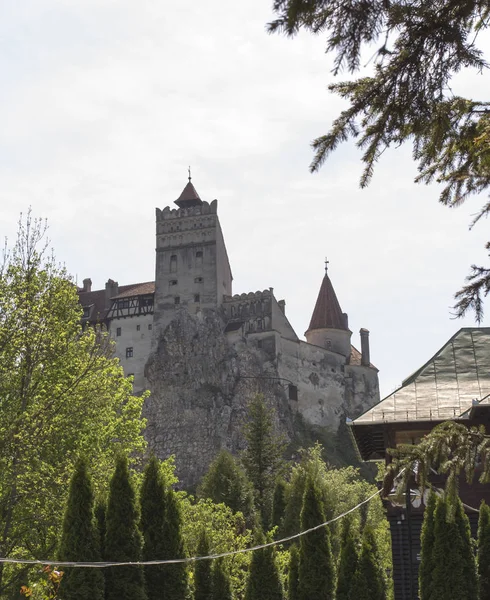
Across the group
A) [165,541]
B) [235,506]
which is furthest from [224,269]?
[165,541]

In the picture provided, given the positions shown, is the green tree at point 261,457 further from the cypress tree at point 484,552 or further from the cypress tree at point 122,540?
the cypress tree at point 122,540

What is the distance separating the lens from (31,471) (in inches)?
918

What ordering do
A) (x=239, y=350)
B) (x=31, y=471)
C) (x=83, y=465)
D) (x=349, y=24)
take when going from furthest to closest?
(x=239, y=350), (x=31, y=471), (x=83, y=465), (x=349, y=24)

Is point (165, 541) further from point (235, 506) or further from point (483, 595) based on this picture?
point (235, 506)

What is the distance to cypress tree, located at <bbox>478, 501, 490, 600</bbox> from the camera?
2064cm

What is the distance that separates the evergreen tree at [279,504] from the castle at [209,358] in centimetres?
2720

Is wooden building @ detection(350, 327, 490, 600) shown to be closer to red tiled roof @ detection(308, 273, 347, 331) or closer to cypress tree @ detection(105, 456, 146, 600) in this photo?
cypress tree @ detection(105, 456, 146, 600)

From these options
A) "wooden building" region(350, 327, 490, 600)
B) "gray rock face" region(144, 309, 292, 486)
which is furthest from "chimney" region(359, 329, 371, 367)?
"wooden building" region(350, 327, 490, 600)

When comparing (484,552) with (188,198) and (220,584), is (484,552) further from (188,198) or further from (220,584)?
(188,198)

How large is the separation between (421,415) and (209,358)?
61.8 meters

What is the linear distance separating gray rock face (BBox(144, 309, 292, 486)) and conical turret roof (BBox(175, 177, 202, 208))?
14.5 m

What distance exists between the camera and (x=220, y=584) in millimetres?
23328

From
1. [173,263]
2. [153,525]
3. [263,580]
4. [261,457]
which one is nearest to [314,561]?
[263,580]

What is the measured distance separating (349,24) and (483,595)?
54.5 feet
